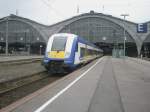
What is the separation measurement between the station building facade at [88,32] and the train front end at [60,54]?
306ft

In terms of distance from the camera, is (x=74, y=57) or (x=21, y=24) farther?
(x=21, y=24)

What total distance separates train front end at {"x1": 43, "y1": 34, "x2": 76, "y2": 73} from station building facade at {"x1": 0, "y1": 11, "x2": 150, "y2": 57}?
93249mm

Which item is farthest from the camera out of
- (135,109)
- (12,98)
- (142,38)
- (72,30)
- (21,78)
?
(72,30)

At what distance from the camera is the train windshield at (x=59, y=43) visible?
2372cm

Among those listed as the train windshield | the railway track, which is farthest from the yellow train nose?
the railway track

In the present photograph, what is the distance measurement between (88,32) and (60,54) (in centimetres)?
10133

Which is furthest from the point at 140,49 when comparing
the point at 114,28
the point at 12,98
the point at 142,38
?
the point at 12,98

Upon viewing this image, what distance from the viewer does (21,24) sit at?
132625 mm

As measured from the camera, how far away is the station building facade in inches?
4759

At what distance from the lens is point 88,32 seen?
124125mm

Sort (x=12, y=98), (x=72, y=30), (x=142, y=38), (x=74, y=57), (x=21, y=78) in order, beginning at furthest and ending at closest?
(x=72, y=30)
(x=142, y=38)
(x=74, y=57)
(x=21, y=78)
(x=12, y=98)

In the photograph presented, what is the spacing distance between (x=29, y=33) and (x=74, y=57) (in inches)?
4340

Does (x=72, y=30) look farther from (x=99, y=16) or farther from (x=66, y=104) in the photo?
(x=66, y=104)

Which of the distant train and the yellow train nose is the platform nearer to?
the distant train
